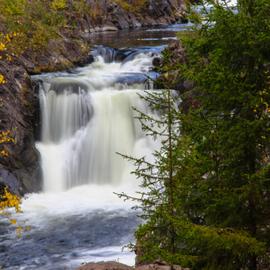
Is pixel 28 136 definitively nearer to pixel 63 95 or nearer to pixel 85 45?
pixel 63 95

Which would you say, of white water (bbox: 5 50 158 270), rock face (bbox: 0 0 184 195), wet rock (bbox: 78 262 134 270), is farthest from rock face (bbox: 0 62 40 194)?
wet rock (bbox: 78 262 134 270)

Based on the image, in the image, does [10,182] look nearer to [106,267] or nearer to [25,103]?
[25,103]

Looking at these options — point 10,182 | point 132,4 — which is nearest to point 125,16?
point 132,4

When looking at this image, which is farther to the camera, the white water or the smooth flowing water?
the white water

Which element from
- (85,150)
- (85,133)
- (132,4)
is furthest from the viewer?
(132,4)

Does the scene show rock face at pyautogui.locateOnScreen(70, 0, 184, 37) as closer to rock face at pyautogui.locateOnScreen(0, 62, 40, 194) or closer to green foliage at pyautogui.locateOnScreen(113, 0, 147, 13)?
green foliage at pyautogui.locateOnScreen(113, 0, 147, 13)

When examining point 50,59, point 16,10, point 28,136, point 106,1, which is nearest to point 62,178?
point 28,136

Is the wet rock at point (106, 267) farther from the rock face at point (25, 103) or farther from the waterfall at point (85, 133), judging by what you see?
the waterfall at point (85, 133)

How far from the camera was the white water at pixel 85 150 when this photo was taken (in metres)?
16.8

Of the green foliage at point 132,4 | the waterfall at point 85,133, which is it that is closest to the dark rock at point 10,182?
the waterfall at point 85,133

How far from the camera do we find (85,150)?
21469mm

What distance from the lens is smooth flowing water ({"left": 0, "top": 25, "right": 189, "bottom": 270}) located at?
1396cm

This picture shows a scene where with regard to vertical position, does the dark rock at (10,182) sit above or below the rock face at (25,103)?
below

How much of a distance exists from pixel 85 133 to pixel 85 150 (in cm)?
84
